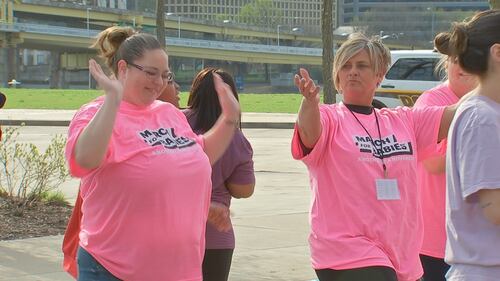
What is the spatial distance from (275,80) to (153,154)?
137 metres

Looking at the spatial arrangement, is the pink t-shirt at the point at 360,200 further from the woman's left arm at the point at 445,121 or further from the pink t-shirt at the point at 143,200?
the pink t-shirt at the point at 143,200

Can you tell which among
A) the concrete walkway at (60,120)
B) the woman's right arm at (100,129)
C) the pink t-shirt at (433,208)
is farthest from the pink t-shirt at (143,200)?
the concrete walkway at (60,120)

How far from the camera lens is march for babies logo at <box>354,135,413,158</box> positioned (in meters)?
4.29

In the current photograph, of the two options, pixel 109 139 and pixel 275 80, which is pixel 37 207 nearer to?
pixel 109 139

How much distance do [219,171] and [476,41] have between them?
228 centimetres

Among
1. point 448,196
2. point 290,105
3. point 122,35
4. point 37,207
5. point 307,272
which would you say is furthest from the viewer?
point 290,105

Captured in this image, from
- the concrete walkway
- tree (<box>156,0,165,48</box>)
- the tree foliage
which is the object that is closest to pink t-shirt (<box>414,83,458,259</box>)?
tree (<box>156,0,165,48</box>)

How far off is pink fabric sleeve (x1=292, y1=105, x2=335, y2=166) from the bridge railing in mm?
102569

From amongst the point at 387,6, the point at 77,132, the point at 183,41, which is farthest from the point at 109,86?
the point at 387,6

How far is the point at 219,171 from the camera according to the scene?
5078 millimetres

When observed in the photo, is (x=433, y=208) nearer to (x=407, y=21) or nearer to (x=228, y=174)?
(x=228, y=174)

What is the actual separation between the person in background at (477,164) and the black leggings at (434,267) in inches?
67.3

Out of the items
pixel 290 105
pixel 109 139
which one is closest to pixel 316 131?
pixel 109 139

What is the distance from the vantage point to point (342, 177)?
4.27m
